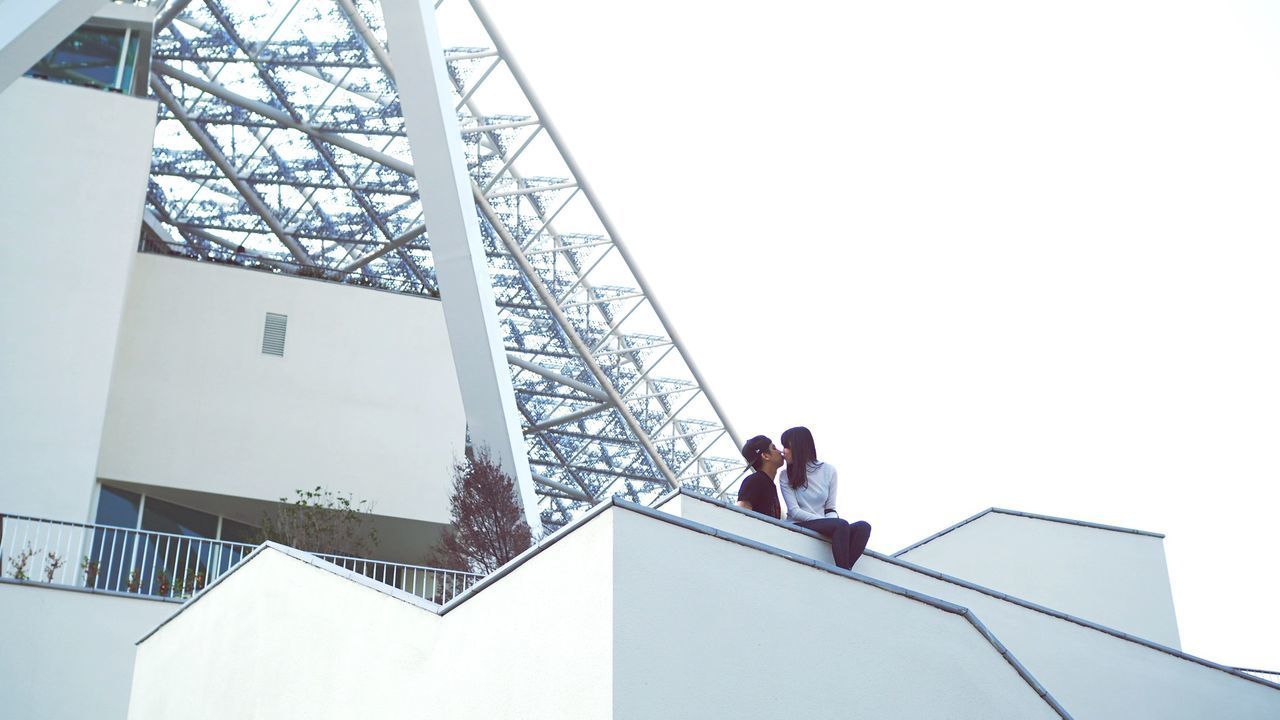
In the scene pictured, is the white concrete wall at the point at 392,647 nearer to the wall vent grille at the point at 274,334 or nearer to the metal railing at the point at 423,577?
the metal railing at the point at 423,577

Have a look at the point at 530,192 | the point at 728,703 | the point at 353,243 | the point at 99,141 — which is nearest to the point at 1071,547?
the point at 728,703

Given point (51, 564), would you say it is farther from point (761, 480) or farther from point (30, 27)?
point (761, 480)

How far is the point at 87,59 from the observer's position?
66.7 feet

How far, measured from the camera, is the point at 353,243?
28.3 meters

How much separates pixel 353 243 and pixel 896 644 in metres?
24.2

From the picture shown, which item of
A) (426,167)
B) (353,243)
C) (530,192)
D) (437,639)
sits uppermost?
(530,192)

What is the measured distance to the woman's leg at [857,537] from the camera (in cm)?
682

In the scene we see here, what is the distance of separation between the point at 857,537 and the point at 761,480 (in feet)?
3.01

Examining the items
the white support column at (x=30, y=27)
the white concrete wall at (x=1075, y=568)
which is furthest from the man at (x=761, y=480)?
the white support column at (x=30, y=27)

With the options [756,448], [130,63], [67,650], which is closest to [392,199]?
[130,63]

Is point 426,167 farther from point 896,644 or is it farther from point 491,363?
point 896,644

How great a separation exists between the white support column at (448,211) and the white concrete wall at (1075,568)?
683 centimetres

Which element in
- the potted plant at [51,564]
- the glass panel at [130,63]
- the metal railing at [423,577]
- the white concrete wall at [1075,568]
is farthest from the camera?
the glass panel at [130,63]

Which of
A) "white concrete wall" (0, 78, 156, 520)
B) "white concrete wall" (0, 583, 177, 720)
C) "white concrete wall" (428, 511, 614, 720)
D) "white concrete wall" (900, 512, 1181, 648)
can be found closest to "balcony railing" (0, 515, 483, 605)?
"white concrete wall" (0, 583, 177, 720)
